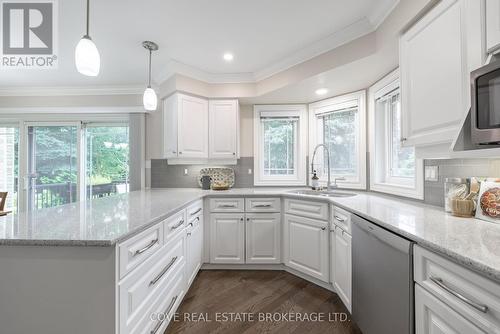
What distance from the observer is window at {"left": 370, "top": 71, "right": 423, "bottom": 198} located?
2029mm

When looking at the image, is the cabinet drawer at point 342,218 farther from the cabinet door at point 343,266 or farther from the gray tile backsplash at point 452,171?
the gray tile backsplash at point 452,171

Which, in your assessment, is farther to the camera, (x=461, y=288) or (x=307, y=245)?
(x=307, y=245)

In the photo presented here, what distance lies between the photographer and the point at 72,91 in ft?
10.8

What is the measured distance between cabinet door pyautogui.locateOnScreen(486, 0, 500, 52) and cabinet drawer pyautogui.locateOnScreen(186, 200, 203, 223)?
211cm

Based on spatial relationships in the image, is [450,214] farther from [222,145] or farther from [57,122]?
[57,122]

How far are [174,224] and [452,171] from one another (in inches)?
78.8

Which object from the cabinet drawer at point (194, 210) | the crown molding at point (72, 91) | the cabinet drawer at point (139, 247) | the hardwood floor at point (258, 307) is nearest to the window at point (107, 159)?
the crown molding at point (72, 91)

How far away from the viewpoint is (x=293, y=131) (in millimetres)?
3160

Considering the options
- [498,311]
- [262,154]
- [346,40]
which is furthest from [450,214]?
[262,154]

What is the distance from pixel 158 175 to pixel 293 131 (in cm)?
212

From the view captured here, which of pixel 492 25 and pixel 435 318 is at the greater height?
pixel 492 25

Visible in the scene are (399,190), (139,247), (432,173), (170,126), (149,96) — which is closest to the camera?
(139,247)

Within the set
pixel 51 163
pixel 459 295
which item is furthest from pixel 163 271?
pixel 51 163

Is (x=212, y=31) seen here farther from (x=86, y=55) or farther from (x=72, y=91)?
(x=72, y=91)
